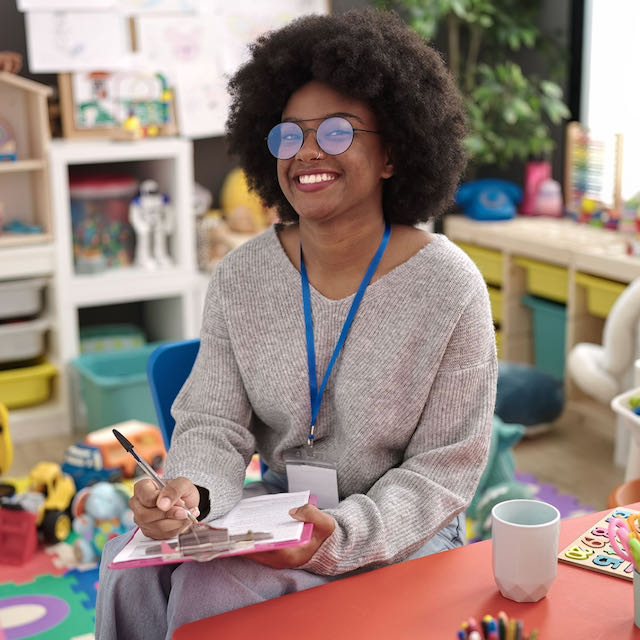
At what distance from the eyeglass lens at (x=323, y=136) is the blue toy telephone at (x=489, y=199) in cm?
234

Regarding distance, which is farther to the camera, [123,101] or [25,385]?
[123,101]

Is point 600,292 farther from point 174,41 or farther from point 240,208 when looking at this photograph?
point 174,41

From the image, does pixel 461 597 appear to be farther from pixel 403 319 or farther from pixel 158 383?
pixel 158 383

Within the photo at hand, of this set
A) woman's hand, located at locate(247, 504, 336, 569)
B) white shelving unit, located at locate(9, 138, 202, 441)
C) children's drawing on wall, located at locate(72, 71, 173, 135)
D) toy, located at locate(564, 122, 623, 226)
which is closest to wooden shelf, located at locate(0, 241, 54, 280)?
white shelving unit, located at locate(9, 138, 202, 441)

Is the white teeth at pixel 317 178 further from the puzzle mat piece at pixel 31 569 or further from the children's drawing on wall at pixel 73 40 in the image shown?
the children's drawing on wall at pixel 73 40

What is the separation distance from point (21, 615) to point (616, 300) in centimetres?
190

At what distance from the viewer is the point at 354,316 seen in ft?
4.91

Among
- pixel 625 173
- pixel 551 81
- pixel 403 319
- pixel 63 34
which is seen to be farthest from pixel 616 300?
pixel 63 34

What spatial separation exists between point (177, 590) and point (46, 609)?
1.15 meters

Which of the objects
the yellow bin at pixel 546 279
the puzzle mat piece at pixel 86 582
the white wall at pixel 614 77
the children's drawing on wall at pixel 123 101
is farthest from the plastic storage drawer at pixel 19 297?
the white wall at pixel 614 77

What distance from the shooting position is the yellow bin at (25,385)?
3.31m

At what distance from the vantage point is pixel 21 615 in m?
2.21

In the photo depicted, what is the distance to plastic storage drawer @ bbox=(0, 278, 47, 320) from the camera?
3248mm

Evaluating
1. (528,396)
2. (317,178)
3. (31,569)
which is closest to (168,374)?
(317,178)
